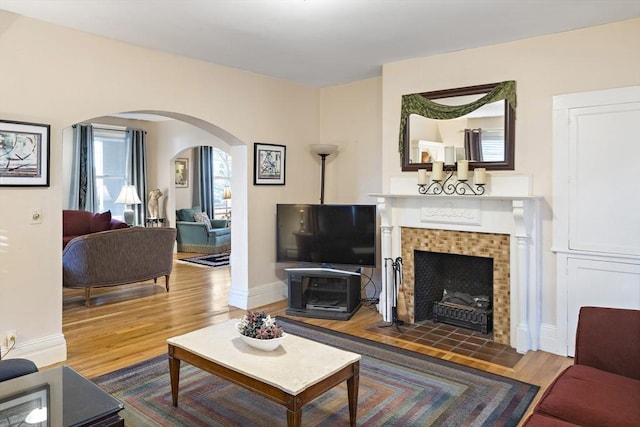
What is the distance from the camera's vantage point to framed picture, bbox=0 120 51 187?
10.5ft

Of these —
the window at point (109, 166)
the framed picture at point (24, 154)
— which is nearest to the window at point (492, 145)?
the framed picture at point (24, 154)

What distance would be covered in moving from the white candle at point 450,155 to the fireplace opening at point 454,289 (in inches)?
36.3

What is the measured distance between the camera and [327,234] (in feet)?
16.1

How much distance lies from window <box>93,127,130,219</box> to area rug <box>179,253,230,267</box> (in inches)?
77.8

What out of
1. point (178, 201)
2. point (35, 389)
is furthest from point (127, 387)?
point (178, 201)

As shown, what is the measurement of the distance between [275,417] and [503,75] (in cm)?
334

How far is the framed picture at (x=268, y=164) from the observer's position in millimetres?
5047

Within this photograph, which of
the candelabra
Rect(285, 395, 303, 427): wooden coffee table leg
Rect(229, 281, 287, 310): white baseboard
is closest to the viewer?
Rect(285, 395, 303, 427): wooden coffee table leg

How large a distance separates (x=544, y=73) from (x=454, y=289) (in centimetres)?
219

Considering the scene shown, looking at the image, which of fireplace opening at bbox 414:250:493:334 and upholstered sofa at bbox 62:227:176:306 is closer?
fireplace opening at bbox 414:250:493:334

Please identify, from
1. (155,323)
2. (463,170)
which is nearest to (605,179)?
(463,170)

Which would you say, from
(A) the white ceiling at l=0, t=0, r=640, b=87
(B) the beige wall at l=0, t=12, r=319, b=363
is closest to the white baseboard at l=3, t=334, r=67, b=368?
(B) the beige wall at l=0, t=12, r=319, b=363

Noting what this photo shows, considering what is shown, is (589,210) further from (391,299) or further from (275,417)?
(275,417)

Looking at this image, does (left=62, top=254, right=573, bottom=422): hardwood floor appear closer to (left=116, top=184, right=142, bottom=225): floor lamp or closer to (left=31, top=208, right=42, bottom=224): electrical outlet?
(left=31, top=208, right=42, bottom=224): electrical outlet
